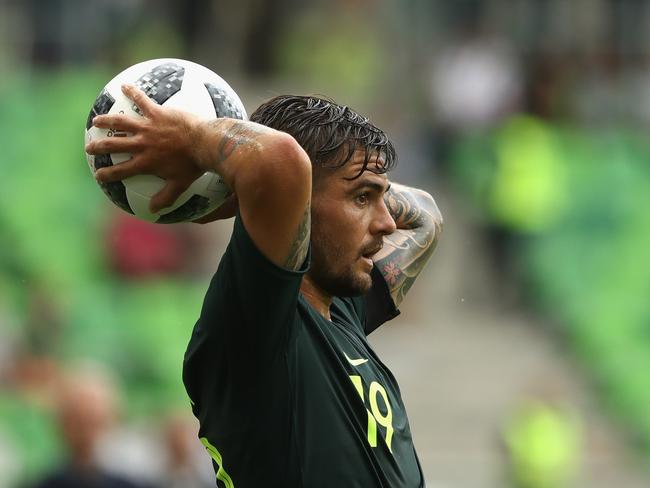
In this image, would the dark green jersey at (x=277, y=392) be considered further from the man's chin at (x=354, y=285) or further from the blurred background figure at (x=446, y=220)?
the blurred background figure at (x=446, y=220)

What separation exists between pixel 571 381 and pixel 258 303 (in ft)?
33.9

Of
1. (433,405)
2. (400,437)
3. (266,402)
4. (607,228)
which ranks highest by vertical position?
(266,402)

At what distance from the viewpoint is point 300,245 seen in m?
3.77

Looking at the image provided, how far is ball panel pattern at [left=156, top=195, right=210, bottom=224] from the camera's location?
400 cm

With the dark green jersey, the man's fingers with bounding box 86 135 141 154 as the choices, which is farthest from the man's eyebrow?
the man's fingers with bounding box 86 135 141 154

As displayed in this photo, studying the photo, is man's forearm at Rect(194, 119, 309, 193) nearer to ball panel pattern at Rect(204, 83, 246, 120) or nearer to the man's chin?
ball panel pattern at Rect(204, 83, 246, 120)

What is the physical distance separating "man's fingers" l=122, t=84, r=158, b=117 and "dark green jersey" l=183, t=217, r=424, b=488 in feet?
1.25

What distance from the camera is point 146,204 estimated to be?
3.96m

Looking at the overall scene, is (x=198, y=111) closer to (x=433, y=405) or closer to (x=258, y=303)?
(x=258, y=303)

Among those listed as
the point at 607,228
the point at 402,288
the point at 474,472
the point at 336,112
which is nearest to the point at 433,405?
the point at 474,472

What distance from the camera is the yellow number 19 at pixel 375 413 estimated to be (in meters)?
4.15

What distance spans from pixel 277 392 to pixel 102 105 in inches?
35.7

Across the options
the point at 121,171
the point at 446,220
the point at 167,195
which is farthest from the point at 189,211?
the point at 446,220

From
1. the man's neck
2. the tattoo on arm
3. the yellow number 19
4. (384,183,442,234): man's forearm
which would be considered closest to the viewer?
the yellow number 19
